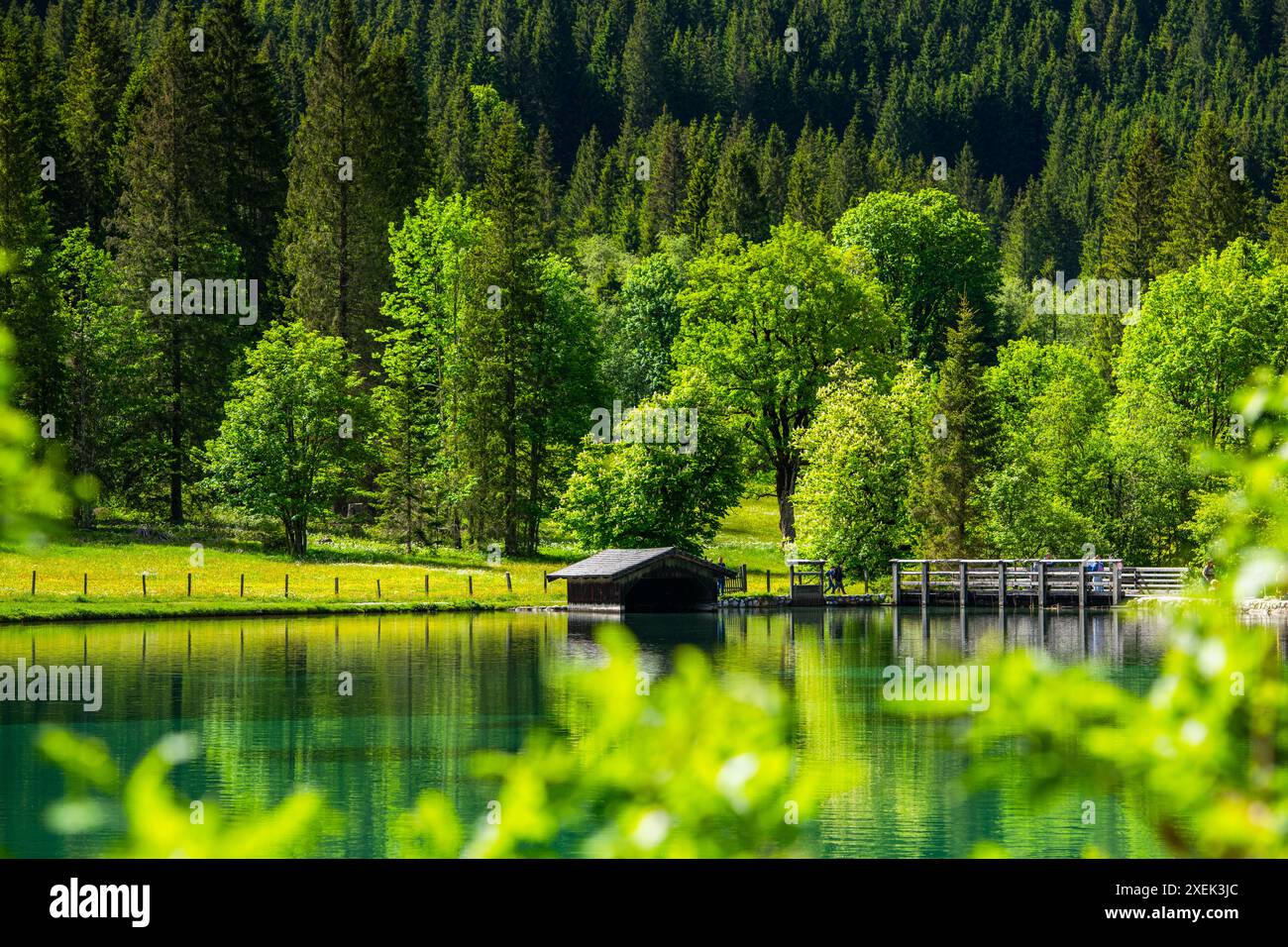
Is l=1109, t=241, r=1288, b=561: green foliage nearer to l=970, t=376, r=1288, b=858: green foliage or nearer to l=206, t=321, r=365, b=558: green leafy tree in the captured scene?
l=206, t=321, r=365, b=558: green leafy tree

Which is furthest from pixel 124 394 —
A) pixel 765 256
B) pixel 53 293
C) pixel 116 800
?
pixel 116 800

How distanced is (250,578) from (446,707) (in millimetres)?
32792

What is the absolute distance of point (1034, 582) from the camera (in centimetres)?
6912

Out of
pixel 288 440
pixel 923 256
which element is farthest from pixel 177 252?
pixel 923 256

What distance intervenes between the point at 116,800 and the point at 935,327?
8838 centimetres

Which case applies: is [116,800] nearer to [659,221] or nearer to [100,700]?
[100,700]

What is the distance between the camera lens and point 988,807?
1046 inches

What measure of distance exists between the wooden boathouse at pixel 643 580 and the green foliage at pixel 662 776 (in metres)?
59.4

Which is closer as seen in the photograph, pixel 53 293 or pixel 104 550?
pixel 104 550

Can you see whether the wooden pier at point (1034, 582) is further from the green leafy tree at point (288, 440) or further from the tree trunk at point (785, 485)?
the green leafy tree at point (288, 440)

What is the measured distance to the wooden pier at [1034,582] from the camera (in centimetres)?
6694

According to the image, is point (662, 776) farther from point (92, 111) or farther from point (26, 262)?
point (92, 111)

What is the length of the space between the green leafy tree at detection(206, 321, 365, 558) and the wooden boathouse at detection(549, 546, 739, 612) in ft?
47.5

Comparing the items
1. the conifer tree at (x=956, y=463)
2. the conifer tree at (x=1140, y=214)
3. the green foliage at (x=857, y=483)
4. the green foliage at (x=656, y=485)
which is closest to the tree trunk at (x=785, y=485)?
the conifer tree at (x=956, y=463)
